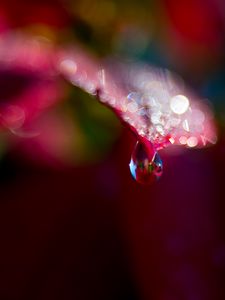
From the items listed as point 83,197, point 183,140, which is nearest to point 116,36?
point 83,197

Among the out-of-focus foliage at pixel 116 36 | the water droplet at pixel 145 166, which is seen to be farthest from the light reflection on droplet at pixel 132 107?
the out-of-focus foliage at pixel 116 36

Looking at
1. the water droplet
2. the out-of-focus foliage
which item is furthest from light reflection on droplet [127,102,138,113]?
the out-of-focus foliage

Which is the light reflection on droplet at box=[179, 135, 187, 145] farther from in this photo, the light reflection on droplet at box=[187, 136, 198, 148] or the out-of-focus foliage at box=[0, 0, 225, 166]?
the out-of-focus foliage at box=[0, 0, 225, 166]

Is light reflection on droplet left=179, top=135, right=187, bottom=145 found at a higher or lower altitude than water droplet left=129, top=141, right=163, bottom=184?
higher

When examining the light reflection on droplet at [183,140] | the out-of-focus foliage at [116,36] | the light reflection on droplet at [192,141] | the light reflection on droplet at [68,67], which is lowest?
the light reflection on droplet at [183,140]

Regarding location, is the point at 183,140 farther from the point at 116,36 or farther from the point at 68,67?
the point at 116,36

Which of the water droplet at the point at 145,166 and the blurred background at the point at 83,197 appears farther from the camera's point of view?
the blurred background at the point at 83,197

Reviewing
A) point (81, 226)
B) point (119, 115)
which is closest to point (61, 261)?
point (81, 226)

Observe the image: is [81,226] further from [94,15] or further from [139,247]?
[94,15]

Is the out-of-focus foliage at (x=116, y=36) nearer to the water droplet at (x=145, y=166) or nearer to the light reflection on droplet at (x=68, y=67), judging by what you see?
the light reflection on droplet at (x=68, y=67)
